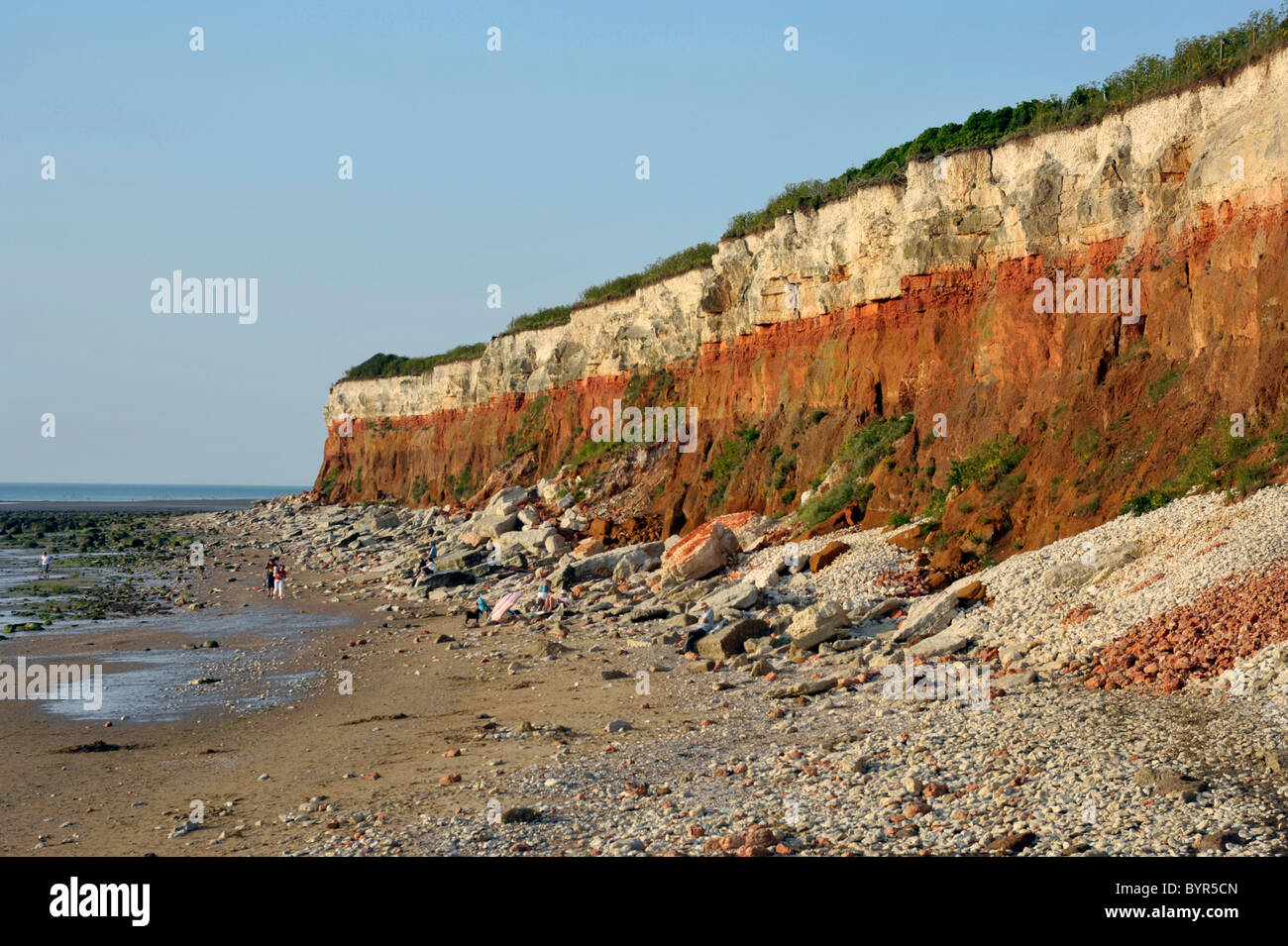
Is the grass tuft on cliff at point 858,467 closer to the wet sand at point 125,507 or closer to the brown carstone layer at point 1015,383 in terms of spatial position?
the brown carstone layer at point 1015,383

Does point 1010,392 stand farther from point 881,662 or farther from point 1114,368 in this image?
point 881,662

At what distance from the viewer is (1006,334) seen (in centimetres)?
2366

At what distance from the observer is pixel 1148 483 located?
687 inches

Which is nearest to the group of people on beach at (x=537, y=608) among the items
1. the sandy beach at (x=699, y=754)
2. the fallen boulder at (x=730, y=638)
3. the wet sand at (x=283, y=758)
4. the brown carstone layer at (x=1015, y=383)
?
the sandy beach at (x=699, y=754)

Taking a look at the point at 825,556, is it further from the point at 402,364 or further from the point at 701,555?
the point at 402,364

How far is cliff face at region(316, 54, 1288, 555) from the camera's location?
1781 centimetres

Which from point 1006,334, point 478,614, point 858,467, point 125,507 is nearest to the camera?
point 1006,334

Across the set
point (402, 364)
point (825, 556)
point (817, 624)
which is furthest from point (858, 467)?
point (402, 364)

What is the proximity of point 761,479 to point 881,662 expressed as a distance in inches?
662

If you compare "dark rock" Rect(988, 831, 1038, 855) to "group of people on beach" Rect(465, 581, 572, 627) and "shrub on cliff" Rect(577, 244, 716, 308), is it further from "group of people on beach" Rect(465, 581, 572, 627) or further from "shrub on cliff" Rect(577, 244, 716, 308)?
"shrub on cliff" Rect(577, 244, 716, 308)

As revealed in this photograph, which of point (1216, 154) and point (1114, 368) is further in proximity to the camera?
point (1114, 368)

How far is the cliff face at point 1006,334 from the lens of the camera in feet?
58.4

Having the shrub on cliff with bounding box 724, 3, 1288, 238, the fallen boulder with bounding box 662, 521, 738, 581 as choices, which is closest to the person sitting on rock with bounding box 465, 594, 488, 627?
the fallen boulder with bounding box 662, 521, 738, 581
